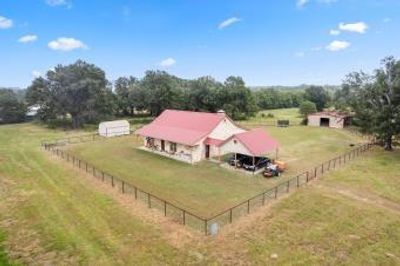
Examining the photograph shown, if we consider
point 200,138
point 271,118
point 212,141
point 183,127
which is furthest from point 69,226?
point 271,118

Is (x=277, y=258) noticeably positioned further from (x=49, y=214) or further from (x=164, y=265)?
(x=49, y=214)

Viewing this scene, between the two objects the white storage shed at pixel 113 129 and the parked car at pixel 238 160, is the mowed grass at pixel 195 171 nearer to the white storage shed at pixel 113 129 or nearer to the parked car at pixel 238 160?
Result: the parked car at pixel 238 160

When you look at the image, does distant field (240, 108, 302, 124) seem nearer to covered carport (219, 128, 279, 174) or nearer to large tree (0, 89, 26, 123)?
covered carport (219, 128, 279, 174)

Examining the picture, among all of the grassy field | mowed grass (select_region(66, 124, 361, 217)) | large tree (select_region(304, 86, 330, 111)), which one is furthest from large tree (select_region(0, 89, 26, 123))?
large tree (select_region(304, 86, 330, 111))

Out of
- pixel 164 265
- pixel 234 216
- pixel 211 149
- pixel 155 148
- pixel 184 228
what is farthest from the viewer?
pixel 155 148

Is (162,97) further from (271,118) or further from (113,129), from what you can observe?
(271,118)

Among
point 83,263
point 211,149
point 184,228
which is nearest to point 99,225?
point 83,263
